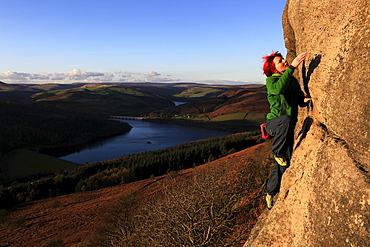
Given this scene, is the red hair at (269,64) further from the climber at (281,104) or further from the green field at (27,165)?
the green field at (27,165)

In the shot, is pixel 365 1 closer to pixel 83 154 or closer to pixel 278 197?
pixel 278 197

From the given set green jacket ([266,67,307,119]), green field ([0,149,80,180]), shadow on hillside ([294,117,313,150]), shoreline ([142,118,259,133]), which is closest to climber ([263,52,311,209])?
green jacket ([266,67,307,119])

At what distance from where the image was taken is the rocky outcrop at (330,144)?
355cm

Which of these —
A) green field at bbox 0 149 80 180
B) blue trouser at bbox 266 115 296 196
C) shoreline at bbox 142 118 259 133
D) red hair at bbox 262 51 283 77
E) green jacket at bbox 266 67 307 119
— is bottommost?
green field at bbox 0 149 80 180

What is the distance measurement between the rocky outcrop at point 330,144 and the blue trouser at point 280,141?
24 cm

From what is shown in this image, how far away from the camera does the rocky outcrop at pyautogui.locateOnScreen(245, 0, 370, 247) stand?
355 centimetres

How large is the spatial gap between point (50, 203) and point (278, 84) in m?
42.1

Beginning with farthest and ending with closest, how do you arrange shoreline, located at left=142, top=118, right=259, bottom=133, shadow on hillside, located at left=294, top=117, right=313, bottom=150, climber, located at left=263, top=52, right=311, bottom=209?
shoreline, located at left=142, top=118, right=259, bottom=133 → shadow on hillside, located at left=294, top=117, right=313, bottom=150 → climber, located at left=263, top=52, right=311, bottom=209

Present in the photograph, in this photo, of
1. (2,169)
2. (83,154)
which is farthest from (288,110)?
(83,154)

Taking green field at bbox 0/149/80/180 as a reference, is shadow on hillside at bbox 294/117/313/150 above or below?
above

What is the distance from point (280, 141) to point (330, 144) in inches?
35.5

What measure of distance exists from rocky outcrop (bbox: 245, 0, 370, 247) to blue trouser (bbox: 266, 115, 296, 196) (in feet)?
0.78

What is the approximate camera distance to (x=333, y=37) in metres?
4.23

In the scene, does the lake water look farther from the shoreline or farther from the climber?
the climber
